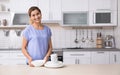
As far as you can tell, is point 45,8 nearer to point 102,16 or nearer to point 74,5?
point 74,5

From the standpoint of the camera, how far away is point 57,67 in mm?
1998

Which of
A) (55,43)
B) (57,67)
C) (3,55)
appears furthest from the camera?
(55,43)

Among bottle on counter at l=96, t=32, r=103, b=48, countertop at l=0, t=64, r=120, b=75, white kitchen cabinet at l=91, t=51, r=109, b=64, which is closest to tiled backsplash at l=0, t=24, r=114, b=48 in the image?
bottle on counter at l=96, t=32, r=103, b=48

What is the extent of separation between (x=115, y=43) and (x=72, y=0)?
54.3 inches

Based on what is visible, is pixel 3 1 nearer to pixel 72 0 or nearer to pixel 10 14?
pixel 10 14

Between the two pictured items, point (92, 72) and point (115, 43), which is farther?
point (115, 43)

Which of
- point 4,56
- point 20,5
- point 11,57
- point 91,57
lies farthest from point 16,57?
point 91,57

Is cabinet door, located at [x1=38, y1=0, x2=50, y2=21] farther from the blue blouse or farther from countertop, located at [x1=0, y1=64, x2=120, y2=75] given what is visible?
countertop, located at [x1=0, y1=64, x2=120, y2=75]

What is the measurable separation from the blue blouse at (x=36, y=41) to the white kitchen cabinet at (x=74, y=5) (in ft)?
6.77

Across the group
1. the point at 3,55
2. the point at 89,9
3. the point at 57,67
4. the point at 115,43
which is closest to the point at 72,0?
the point at 89,9

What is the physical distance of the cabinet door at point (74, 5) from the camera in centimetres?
438

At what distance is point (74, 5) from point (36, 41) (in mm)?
2241

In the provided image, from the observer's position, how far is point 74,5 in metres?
4.38

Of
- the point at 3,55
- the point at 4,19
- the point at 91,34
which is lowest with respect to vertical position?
the point at 3,55
